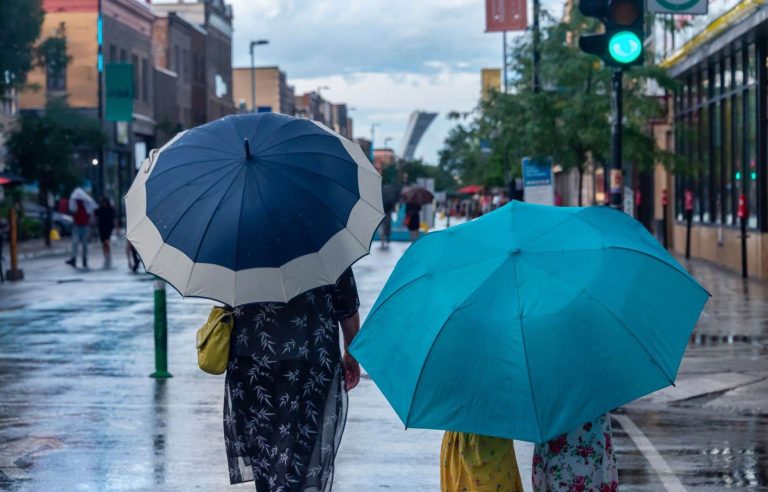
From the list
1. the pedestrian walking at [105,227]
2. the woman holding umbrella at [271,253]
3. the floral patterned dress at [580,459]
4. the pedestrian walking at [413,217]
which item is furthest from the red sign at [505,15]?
the floral patterned dress at [580,459]

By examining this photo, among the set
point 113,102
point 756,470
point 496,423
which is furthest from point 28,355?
point 113,102

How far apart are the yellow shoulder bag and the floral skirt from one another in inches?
2.7

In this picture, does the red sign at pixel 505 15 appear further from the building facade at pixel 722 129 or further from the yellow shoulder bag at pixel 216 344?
the yellow shoulder bag at pixel 216 344

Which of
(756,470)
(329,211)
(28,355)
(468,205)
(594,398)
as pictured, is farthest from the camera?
(468,205)

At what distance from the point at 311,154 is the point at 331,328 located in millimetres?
717

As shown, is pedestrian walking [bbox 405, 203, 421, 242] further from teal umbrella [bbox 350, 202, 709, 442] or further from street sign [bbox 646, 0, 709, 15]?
teal umbrella [bbox 350, 202, 709, 442]

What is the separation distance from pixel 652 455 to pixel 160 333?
5.11m

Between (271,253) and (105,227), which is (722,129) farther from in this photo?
(271,253)

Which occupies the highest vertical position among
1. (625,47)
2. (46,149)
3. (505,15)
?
(505,15)

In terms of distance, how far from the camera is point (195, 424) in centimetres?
973

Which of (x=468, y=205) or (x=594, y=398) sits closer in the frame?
(x=594, y=398)

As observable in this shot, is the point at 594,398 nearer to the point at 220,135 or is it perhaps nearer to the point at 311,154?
the point at 311,154

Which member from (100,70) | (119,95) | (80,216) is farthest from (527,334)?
(100,70)

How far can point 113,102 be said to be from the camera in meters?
49.2
